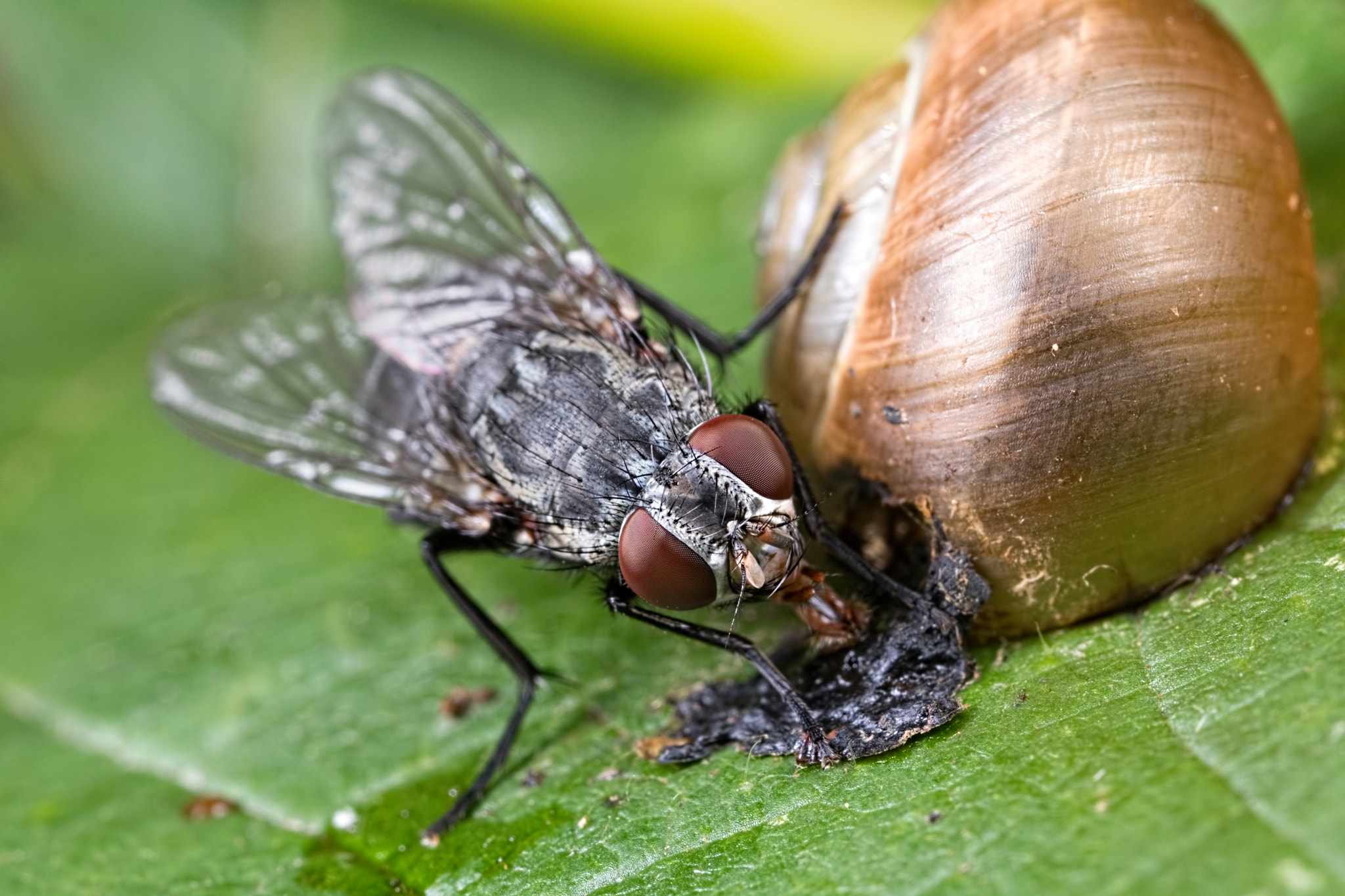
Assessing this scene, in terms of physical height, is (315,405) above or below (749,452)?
below

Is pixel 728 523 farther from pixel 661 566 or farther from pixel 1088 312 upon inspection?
pixel 1088 312

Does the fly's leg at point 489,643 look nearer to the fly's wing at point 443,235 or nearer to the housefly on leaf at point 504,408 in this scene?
the housefly on leaf at point 504,408

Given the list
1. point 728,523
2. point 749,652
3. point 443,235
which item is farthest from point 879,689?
point 443,235

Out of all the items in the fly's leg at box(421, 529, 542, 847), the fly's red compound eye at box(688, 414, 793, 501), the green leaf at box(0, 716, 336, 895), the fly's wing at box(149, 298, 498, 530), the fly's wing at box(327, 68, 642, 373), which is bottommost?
the green leaf at box(0, 716, 336, 895)

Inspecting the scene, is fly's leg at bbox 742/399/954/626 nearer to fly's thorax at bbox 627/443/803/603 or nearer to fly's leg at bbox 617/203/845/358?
fly's thorax at bbox 627/443/803/603

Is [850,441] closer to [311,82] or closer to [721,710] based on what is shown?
[721,710]

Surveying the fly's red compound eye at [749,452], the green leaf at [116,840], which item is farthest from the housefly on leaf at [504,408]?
the green leaf at [116,840]

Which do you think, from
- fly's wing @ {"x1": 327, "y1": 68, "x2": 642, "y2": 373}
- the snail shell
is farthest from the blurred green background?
fly's wing @ {"x1": 327, "y1": 68, "x2": 642, "y2": 373}
